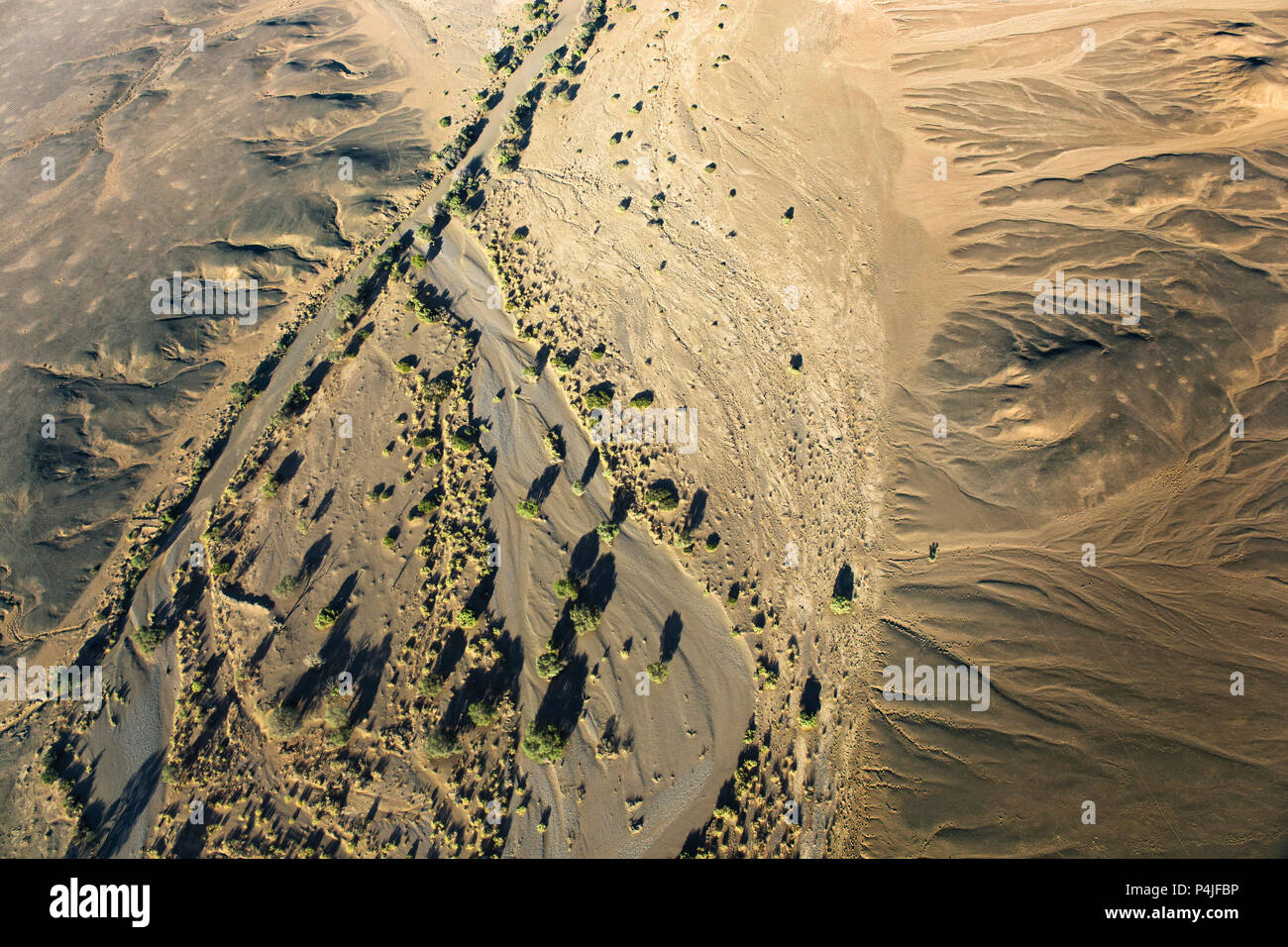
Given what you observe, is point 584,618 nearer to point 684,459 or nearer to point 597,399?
point 684,459

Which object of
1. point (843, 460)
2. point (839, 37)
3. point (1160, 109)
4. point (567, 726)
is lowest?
point (567, 726)

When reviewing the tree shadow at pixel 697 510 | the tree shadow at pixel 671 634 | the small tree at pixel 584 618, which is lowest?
the tree shadow at pixel 671 634

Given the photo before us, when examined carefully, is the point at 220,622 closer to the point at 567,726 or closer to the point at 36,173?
the point at 567,726

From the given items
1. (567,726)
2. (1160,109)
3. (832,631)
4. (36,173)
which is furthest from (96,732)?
Result: (1160,109)

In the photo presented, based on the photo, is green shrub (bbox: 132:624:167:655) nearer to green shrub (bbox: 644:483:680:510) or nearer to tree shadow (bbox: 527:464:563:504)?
tree shadow (bbox: 527:464:563:504)

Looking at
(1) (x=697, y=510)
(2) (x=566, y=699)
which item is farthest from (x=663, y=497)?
(2) (x=566, y=699)

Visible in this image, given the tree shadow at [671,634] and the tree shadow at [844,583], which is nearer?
the tree shadow at [671,634]

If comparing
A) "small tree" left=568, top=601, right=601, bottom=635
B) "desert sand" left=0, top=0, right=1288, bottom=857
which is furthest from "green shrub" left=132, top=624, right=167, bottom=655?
"small tree" left=568, top=601, right=601, bottom=635

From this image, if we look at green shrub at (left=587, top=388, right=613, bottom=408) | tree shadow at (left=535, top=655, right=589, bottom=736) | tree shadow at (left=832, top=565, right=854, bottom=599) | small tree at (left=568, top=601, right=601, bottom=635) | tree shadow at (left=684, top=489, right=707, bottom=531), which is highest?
green shrub at (left=587, top=388, right=613, bottom=408)

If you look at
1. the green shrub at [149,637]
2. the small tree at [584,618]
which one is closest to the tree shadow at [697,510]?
the small tree at [584,618]

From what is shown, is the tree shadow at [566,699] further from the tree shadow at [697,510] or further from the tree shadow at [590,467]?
the tree shadow at [590,467]

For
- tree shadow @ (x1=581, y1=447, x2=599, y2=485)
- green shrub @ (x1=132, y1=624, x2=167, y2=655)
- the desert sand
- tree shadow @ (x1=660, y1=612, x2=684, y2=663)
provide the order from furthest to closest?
tree shadow @ (x1=581, y1=447, x2=599, y2=485), green shrub @ (x1=132, y1=624, x2=167, y2=655), tree shadow @ (x1=660, y1=612, x2=684, y2=663), the desert sand
